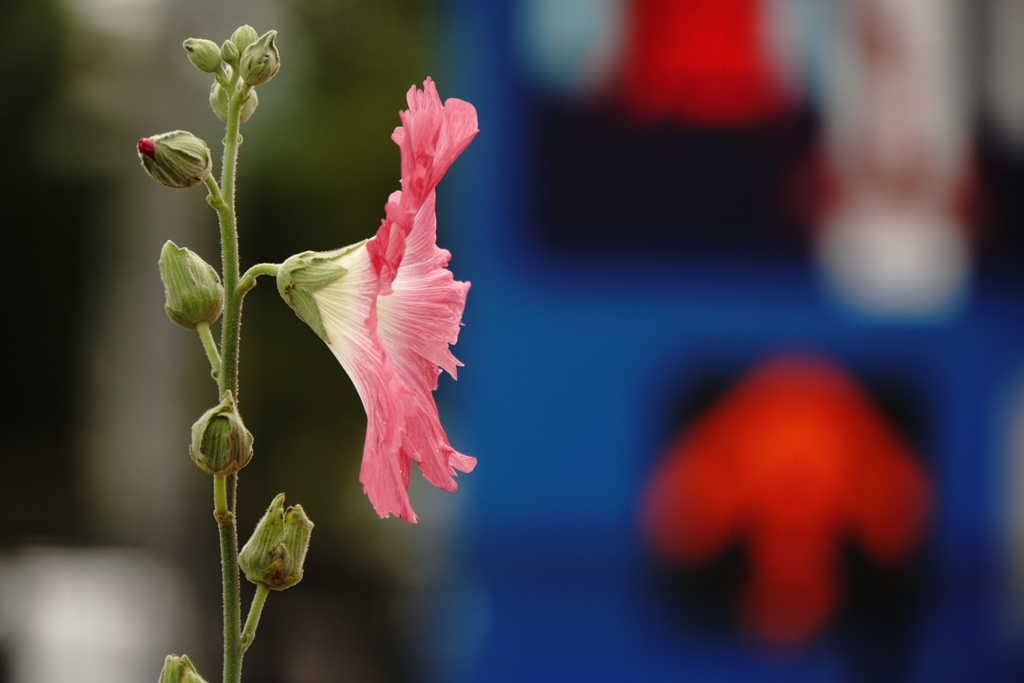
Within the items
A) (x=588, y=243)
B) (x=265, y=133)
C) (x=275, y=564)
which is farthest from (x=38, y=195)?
(x=275, y=564)

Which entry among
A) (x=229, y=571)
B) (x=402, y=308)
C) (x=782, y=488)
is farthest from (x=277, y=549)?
(x=782, y=488)

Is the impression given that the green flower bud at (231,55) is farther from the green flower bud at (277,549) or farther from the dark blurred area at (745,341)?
the dark blurred area at (745,341)

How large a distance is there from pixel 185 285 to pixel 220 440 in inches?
3.3

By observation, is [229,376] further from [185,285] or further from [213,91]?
[213,91]

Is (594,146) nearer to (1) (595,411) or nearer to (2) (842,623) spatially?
(1) (595,411)

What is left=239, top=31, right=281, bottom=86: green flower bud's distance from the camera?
66 centimetres

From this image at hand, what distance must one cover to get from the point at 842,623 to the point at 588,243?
123cm

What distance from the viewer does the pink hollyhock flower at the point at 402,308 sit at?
633 millimetres

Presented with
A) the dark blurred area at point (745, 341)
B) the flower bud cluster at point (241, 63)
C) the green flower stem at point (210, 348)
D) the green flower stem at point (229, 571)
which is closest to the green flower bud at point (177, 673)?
the green flower stem at point (229, 571)

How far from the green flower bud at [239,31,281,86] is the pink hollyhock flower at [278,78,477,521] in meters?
0.07

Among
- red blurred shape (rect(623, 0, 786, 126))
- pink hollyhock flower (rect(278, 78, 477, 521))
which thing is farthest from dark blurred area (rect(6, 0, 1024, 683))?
pink hollyhock flower (rect(278, 78, 477, 521))

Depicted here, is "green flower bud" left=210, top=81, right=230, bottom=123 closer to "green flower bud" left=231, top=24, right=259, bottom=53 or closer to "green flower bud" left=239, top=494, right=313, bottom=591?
"green flower bud" left=231, top=24, right=259, bottom=53

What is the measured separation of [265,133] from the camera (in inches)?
340

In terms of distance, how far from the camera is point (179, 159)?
0.65 meters
